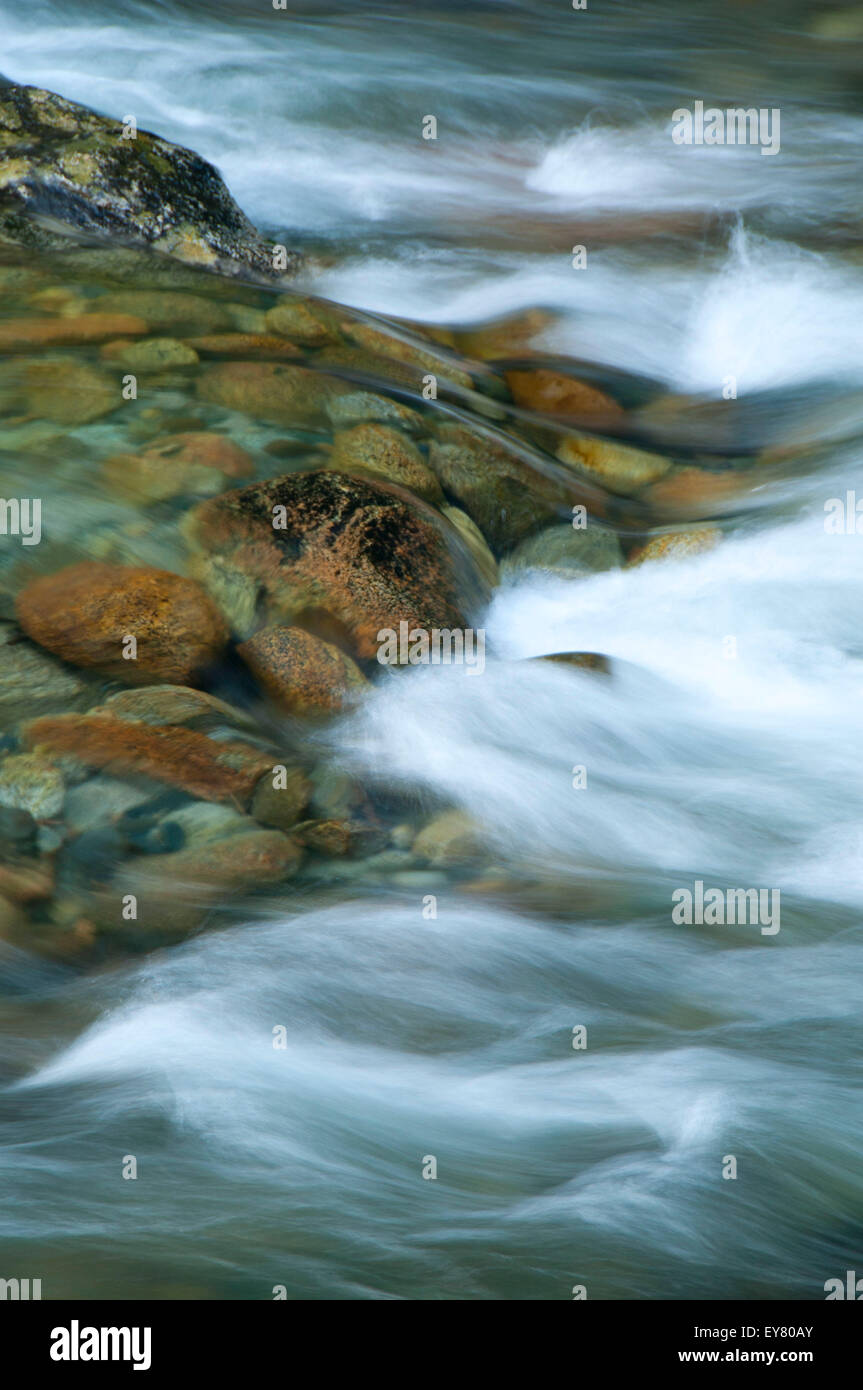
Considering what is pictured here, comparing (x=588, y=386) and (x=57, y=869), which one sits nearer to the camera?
(x=57, y=869)

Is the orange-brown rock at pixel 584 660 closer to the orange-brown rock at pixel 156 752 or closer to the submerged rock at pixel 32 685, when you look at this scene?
the orange-brown rock at pixel 156 752

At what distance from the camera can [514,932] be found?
440 centimetres

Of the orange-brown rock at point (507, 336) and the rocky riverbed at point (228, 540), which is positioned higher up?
the orange-brown rock at point (507, 336)

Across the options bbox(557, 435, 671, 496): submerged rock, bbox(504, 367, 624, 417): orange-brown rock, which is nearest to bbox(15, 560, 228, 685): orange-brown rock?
bbox(557, 435, 671, 496): submerged rock

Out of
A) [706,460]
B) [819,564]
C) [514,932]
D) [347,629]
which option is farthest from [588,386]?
[514,932]

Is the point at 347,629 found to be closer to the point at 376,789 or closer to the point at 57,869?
the point at 376,789

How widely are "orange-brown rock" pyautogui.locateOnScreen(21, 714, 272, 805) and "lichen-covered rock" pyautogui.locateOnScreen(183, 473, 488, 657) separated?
84cm

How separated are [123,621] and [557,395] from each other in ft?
13.8

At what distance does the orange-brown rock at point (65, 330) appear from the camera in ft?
21.1

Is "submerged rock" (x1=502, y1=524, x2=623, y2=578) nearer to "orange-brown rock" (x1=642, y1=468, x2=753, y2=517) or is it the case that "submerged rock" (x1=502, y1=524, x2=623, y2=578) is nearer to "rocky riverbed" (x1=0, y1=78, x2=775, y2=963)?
"rocky riverbed" (x1=0, y1=78, x2=775, y2=963)

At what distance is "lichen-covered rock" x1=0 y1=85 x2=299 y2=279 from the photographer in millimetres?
7918

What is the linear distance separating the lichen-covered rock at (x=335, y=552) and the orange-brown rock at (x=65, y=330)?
4.68 feet

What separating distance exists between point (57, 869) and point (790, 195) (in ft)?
31.3

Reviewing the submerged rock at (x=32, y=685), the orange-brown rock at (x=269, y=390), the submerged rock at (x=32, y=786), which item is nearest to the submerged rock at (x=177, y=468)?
the orange-brown rock at (x=269, y=390)
